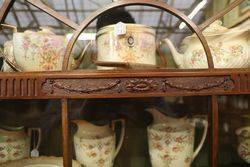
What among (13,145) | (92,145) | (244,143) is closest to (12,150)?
(13,145)

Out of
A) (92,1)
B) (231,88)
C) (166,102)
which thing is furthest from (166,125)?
(92,1)

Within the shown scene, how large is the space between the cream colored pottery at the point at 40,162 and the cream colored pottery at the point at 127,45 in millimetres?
230

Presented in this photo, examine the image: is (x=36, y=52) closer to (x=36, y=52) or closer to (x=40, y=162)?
(x=36, y=52)

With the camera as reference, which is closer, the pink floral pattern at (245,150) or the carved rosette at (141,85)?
the carved rosette at (141,85)

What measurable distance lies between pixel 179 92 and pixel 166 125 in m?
0.12

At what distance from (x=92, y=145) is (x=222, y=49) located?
1.07 ft

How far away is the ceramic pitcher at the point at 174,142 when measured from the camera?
0.58 meters

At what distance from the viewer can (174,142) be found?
0.58 metres

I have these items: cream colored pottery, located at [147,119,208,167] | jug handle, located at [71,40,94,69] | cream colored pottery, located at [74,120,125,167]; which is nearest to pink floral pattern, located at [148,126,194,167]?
cream colored pottery, located at [147,119,208,167]

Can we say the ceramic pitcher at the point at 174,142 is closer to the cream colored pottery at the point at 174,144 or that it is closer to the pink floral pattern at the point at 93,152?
the cream colored pottery at the point at 174,144

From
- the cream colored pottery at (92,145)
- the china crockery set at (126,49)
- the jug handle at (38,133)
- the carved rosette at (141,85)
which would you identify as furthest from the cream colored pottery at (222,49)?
the jug handle at (38,133)

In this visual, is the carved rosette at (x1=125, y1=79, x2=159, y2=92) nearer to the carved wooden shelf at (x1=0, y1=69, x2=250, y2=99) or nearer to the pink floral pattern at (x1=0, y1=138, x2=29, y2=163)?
the carved wooden shelf at (x1=0, y1=69, x2=250, y2=99)

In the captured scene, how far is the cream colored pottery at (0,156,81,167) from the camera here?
1.85ft

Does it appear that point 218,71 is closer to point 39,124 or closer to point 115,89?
point 115,89
